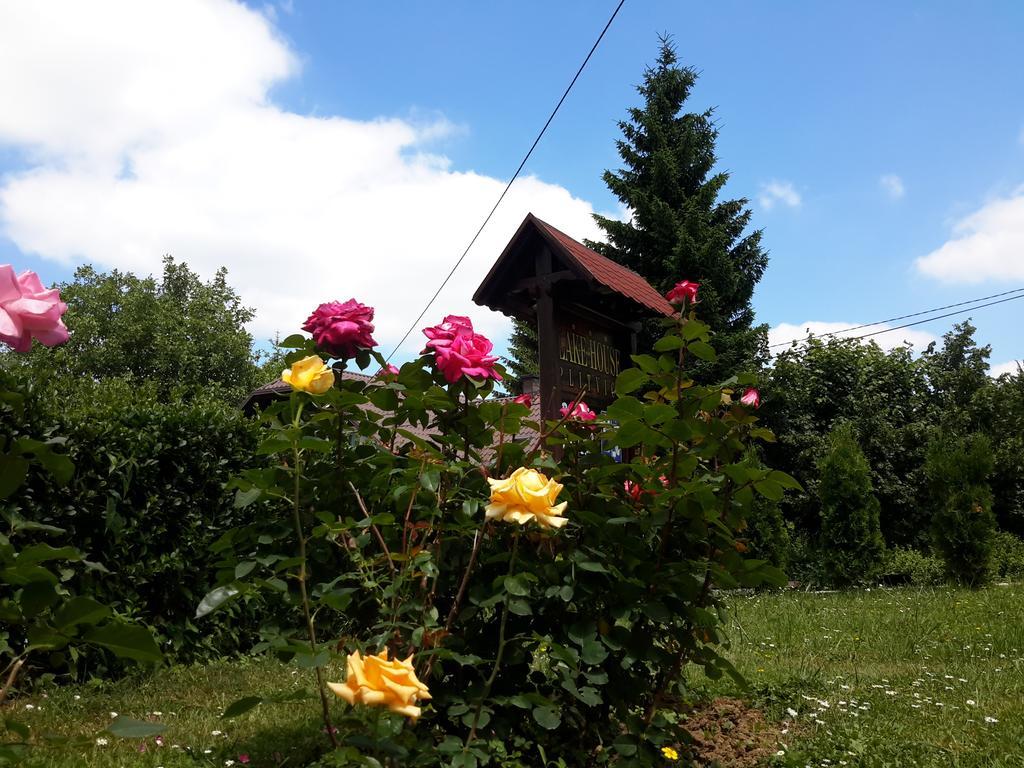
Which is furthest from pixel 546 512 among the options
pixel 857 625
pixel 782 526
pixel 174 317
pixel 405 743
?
pixel 174 317

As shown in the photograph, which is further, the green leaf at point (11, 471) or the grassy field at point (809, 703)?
the grassy field at point (809, 703)

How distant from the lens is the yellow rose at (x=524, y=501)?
1683 millimetres

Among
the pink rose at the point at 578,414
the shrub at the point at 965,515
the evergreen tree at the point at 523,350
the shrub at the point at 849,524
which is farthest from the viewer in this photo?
the evergreen tree at the point at 523,350

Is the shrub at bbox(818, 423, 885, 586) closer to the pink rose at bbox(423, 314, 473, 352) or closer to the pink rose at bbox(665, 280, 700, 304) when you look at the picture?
the pink rose at bbox(665, 280, 700, 304)

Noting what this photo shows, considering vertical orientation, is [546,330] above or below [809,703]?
above

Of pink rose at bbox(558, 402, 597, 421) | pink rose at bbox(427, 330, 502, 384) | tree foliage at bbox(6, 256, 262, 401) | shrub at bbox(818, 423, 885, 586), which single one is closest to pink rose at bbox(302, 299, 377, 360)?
pink rose at bbox(427, 330, 502, 384)

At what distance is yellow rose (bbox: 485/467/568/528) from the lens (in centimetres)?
168

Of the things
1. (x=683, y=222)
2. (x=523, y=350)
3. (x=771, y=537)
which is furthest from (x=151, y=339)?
(x=771, y=537)

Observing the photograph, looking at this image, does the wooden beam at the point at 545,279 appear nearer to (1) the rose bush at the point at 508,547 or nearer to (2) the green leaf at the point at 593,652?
(1) the rose bush at the point at 508,547

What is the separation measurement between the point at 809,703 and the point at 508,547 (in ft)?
6.97

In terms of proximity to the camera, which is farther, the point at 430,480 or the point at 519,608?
the point at 430,480

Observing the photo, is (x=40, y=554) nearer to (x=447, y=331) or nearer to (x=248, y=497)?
(x=248, y=497)

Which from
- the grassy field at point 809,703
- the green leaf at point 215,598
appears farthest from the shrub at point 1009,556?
the green leaf at point 215,598

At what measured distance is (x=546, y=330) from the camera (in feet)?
21.9
